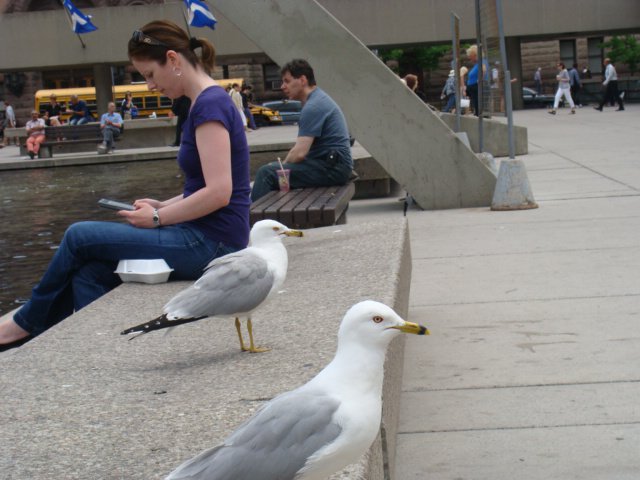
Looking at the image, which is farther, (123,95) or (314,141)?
(123,95)

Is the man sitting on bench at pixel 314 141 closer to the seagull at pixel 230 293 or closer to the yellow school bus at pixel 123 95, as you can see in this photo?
the seagull at pixel 230 293

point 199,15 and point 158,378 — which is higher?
point 199,15

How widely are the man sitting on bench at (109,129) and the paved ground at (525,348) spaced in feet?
73.2

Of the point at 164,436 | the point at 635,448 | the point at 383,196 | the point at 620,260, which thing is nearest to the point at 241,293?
the point at 164,436

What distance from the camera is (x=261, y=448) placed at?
93.7 inches

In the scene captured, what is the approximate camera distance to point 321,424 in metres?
2.41

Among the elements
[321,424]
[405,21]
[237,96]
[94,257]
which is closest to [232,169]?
[94,257]

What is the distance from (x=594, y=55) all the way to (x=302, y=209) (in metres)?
52.0

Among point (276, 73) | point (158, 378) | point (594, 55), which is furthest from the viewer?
point (276, 73)

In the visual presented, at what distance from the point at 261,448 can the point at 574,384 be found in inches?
99.1

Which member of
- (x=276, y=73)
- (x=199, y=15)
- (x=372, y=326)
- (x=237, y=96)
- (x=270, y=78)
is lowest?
(x=372, y=326)

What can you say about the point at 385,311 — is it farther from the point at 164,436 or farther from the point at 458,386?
the point at 458,386

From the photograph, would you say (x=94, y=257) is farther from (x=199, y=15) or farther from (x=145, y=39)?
(x=199, y=15)

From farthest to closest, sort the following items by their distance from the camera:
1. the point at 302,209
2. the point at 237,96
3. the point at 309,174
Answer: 1. the point at 237,96
2. the point at 309,174
3. the point at 302,209
